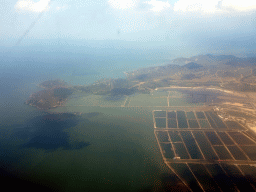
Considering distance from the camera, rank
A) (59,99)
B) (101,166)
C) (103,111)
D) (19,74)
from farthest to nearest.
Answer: (19,74), (59,99), (103,111), (101,166)

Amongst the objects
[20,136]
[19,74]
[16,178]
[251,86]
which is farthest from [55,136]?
[19,74]

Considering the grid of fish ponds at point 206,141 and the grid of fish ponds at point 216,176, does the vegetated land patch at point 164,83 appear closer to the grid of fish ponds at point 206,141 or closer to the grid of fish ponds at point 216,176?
the grid of fish ponds at point 206,141

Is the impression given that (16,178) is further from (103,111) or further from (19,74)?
(19,74)

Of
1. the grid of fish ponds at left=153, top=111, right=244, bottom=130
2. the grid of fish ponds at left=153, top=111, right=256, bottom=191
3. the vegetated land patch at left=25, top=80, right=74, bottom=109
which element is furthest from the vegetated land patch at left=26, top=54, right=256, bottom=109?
the grid of fish ponds at left=153, top=111, right=256, bottom=191

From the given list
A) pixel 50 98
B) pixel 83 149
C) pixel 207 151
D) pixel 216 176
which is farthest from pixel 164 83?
pixel 216 176

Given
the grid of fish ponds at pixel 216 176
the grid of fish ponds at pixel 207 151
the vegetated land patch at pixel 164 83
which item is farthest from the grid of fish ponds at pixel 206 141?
the vegetated land patch at pixel 164 83

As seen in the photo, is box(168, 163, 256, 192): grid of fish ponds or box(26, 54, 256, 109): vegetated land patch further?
box(26, 54, 256, 109): vegetated land patch

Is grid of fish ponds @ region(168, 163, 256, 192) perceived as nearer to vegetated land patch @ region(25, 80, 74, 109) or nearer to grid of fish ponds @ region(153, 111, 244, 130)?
grid of fish ponds @ region(153, 111, 244, 130)

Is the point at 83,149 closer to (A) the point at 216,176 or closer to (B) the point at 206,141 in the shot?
(A) the point at 216,176
